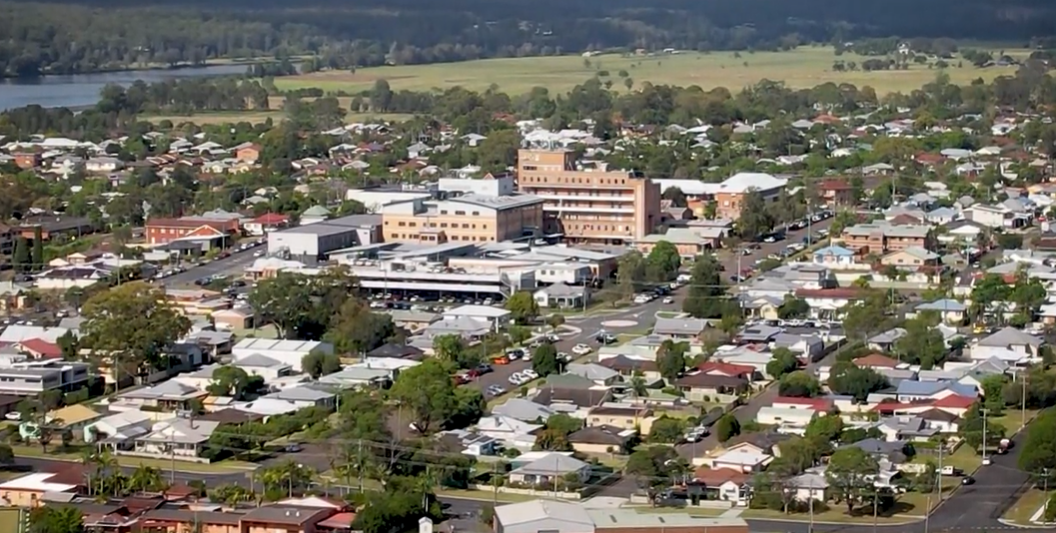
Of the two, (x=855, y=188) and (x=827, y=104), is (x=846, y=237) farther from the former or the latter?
(x=827, y=104)

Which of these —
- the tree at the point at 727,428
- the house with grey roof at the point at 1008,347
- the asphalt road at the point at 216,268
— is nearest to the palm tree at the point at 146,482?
the tree at the point at 727,428

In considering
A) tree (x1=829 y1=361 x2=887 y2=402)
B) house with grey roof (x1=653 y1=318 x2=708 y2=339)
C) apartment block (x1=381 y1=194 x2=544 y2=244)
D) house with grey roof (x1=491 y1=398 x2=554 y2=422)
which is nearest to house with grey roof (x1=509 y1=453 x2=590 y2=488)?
house with grey roof (x1=491 y1=398 x2=554 y2=422)

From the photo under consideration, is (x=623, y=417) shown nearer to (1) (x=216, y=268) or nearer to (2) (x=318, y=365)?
(2) (x=318, y=365)

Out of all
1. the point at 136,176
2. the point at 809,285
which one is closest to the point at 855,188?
the point at 809,285

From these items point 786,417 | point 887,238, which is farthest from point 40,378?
point 887,238

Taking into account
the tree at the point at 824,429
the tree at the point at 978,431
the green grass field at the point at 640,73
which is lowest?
the green grass field at the point at 640,73

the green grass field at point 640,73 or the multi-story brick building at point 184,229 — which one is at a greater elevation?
the multi-story brick building at point 184,229

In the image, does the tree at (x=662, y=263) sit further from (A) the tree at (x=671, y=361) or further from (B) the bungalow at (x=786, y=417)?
(B) the bungalow at (x=786, y=417)
